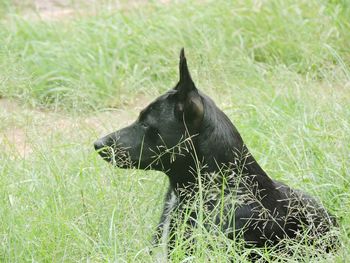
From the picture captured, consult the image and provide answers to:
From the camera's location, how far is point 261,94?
22.7ft

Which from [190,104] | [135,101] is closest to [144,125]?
[190,104]

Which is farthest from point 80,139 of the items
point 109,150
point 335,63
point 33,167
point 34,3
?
point 34,3

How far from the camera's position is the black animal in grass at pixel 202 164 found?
4.61 meters

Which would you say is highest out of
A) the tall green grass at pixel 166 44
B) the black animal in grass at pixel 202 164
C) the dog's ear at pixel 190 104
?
the dog's ear at pixel 190 104

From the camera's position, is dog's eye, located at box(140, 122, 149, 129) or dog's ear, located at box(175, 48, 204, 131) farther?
dog's eye, located at box(140, 122, 149, 129)

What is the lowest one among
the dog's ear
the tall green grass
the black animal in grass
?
the tall green grass

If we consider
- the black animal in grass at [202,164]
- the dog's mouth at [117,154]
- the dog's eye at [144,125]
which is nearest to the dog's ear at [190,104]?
the black animal in grass at [202,164]

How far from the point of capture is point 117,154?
15.8ft

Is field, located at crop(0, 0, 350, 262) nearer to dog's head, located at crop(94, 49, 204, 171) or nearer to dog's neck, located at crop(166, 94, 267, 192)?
dog's head, located at crop(94, 49, 204, 171)

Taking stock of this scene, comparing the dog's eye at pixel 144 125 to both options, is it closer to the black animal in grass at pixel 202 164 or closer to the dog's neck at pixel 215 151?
the black animal in grass at pixel 202 164

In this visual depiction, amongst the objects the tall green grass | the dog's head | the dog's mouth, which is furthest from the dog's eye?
the tall green grass

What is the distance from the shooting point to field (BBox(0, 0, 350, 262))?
4500mm

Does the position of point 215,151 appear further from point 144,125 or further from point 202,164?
point 144,125

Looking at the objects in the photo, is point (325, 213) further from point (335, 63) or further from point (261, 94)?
point (335, 63)
